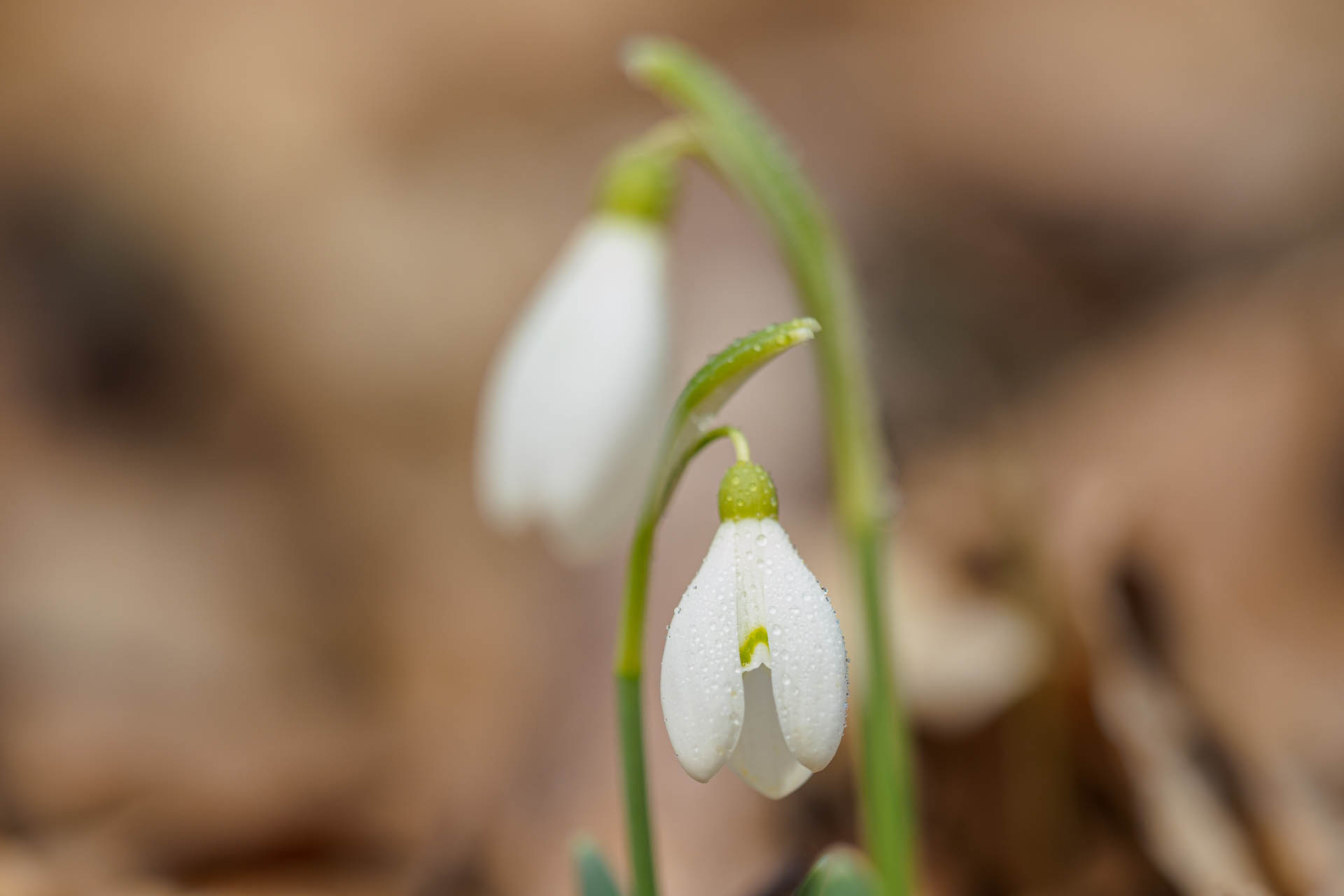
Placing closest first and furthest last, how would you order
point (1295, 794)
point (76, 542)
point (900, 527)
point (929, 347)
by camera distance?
point (1295, 794) < point (900, 527) < point (76, 542) < point (929, 347)

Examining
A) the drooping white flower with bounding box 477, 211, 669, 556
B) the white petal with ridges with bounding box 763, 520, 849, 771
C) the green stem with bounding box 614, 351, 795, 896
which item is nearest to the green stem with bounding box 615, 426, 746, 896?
the green stem with bounding box 614, 351, 795, 896

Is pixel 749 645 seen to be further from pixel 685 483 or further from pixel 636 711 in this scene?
pixel 685 483

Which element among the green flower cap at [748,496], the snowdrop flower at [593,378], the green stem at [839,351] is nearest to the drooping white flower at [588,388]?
the snowdrop flower at [593,378]

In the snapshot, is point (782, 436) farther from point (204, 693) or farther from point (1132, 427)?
point (204, 693)

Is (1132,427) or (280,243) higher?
(280,243)

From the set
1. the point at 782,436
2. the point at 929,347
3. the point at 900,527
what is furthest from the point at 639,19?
the point at 900,527

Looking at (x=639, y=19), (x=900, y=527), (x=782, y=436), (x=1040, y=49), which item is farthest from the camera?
(x=639, y=19)

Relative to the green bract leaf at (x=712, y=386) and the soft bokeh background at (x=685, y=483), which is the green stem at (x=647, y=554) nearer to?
the green bract leaf at (x=712, y=386)

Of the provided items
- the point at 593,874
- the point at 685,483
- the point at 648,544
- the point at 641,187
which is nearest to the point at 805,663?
the point at 648,544

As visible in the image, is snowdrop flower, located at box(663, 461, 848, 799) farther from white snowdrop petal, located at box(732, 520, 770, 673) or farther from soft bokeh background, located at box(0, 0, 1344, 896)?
soft bokeh background, located at box(0, 0, 1344, 896)
